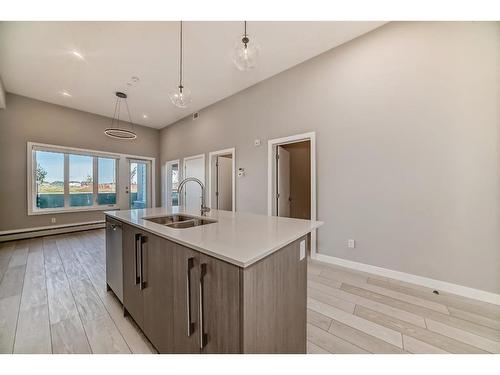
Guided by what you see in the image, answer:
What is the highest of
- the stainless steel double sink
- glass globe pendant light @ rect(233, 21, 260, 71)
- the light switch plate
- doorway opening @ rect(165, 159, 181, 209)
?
glass globe pendant light @ rect(233, 21, 260, 71)

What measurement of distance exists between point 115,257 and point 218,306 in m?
1.59

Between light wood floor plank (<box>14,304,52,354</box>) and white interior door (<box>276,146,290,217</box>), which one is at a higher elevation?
white interior door (<box>276,146,290,217</box>)

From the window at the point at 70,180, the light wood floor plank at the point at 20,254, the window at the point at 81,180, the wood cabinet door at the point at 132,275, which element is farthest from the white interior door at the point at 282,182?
the window at the point at 81,180

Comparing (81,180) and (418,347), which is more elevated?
(81,180)

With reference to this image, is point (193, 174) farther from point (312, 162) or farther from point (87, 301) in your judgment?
point (87, 301)

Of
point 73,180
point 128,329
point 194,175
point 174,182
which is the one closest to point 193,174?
point 194,175

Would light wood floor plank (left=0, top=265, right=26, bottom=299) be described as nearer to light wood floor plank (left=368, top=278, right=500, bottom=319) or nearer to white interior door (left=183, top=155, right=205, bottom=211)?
white interior door (left=183, top=155, right=205, bottom=211)

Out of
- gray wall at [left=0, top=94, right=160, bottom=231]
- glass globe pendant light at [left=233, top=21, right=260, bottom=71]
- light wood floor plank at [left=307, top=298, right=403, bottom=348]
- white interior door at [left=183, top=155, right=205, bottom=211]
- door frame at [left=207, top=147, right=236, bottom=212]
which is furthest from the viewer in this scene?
white interior door at [left=183, top=155, right=205, bottom=211]

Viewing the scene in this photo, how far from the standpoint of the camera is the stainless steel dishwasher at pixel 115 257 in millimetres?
1803

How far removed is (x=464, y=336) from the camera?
1.49 m

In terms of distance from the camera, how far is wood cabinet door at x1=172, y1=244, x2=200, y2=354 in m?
0.99

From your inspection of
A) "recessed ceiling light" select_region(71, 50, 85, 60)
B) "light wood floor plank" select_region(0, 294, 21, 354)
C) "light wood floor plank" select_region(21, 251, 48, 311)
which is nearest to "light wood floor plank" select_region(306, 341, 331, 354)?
"light wood floor plank" select_region(0, 294, 21, 354)
